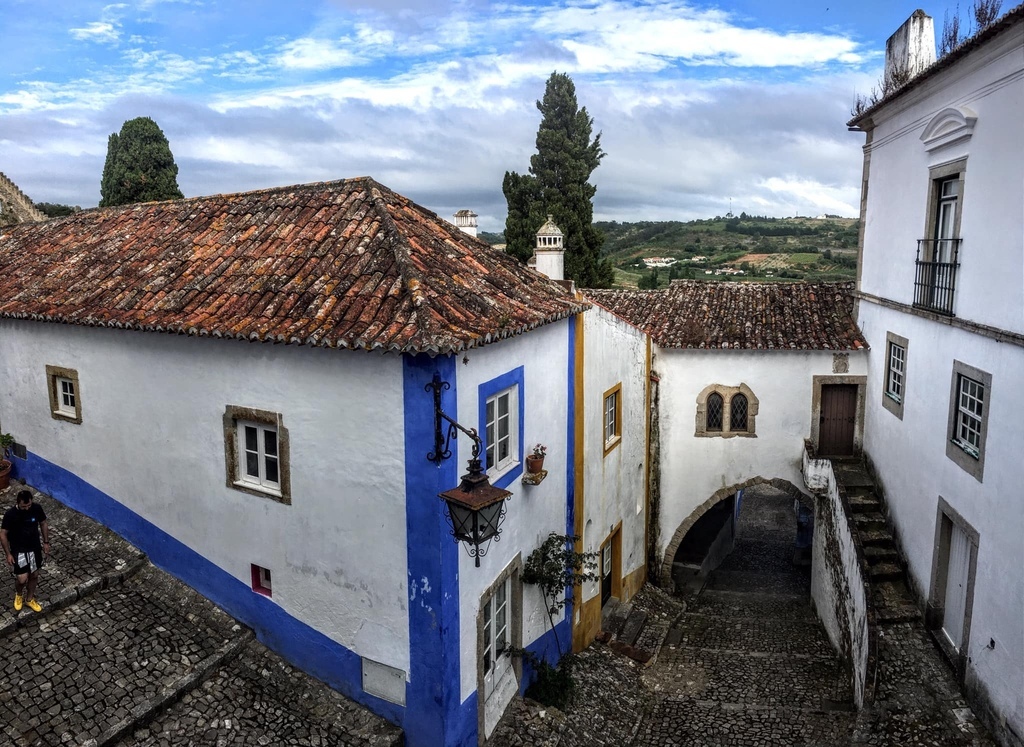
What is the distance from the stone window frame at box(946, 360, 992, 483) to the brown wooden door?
5530mm

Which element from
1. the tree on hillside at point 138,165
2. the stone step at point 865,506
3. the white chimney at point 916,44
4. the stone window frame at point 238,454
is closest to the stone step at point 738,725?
the stone step at point 865,506

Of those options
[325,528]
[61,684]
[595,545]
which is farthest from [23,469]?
[595,545]

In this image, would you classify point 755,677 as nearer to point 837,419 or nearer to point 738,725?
point 738,725

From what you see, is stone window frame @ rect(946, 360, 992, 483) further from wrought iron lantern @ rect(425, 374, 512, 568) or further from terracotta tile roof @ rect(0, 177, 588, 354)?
wrought iron lantern @ rect(425, 374, 512, 568)

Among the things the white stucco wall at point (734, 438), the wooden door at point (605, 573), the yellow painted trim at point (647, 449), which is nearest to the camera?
the wooden door at point (605, 573)

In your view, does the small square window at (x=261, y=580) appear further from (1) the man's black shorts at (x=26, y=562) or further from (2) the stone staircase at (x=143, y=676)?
(1) the man's black shorts at (x=26, y=562)

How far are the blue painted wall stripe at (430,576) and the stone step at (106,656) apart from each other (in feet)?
10.2

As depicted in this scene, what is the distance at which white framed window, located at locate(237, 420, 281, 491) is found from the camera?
9234 millimetres

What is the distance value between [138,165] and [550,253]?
71.3 feet

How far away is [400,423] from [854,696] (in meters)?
9.84

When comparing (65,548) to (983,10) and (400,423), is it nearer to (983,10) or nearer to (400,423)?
(400,423)

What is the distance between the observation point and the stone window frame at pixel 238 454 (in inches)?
352

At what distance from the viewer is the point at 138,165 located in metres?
29.2

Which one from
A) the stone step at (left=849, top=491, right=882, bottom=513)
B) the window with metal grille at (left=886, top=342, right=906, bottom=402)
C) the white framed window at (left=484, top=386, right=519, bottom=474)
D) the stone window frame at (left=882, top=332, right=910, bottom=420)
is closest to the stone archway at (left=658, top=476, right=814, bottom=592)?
the stone step at (left=849, top=491, right=882, bottom=513)
